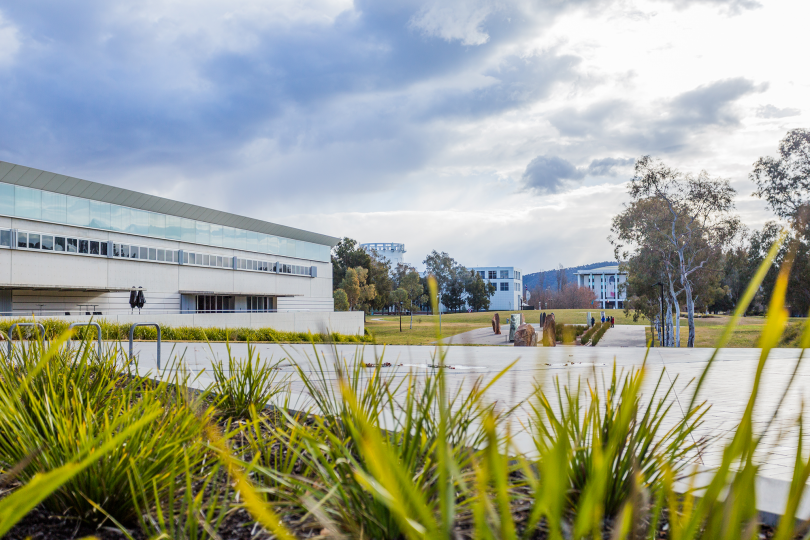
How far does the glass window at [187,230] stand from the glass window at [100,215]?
525 cm

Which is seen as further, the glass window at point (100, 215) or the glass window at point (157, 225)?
the glass window at point (157, 225)

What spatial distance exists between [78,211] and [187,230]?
745cm

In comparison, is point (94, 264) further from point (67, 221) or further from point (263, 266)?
point (263, 266)

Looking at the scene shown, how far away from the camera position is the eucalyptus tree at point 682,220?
29141 mm

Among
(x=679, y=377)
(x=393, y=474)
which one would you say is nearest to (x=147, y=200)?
(x=679, y=377)

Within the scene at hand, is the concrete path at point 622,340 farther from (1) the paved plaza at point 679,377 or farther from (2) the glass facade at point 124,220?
(2) the glass facade at point 124,220

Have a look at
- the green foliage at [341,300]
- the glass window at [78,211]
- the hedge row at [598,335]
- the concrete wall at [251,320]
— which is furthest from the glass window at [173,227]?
the hedge row at [598,335]

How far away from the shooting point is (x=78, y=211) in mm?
28266

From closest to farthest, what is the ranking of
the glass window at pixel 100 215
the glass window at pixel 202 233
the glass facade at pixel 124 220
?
1. the glass facade at pixel 124 220
2. the glass window at pixel 100 215
3. the glass window at pixel 202 233

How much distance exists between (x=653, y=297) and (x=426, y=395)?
108ft

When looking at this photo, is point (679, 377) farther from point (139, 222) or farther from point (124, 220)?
point (139, 222)

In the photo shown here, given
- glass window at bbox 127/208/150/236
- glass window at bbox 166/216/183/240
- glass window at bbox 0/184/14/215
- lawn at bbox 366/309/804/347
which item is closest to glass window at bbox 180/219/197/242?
glass window at bbox 166/216/183/240

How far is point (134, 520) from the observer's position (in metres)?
2.17

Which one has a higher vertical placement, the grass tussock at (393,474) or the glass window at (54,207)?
the glass window at (54,207)
